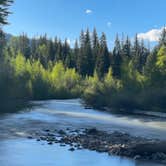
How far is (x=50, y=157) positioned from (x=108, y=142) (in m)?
6.37

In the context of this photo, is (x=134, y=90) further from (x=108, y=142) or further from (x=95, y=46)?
(x=95, y=46)

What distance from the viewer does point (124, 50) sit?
130 m

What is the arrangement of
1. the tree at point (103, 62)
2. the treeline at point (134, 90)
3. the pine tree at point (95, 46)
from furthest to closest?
1. the pine tree at point (95, 46)
2. the tree at point (103, 62)
3. the treeline at point (134, 90)

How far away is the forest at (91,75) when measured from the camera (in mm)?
65750

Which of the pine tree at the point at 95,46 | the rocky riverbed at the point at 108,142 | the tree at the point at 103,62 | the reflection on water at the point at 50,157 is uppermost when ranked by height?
the pine tree at the point at 95,46

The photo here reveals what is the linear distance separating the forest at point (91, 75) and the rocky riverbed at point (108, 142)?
26.5m

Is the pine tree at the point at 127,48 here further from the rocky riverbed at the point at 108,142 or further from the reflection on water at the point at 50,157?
the reflection on water at the point at 50,157

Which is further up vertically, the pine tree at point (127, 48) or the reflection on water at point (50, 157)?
the pine tree at point (127, 48)

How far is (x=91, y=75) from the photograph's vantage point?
394ft

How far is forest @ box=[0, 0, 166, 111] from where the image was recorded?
6575 centimetres

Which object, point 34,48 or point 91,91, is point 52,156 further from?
point 34,48

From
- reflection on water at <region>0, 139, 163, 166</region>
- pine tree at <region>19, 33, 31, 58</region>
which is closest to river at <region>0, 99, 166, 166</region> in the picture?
reflection on water at <region>0, 139, 163, 166</region>

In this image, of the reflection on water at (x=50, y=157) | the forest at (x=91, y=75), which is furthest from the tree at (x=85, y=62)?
the reflection on water at (x=50, y=157)

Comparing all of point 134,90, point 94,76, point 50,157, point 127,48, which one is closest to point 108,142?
point 50,157
